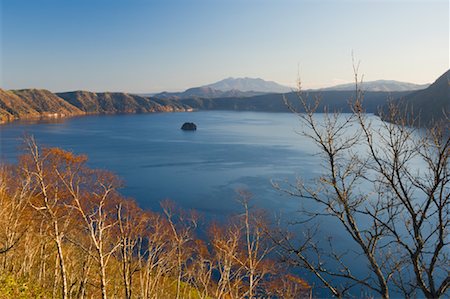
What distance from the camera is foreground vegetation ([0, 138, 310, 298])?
9.27 metres

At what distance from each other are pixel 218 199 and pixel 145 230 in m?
7.72

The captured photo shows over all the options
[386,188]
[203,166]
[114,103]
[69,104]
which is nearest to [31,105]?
[69,104]

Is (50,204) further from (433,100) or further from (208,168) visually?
(433,100)

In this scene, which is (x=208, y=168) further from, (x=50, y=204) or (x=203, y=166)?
(x=50, y=204)

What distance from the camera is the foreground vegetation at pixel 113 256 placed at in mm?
9273

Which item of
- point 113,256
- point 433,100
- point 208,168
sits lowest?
point 113,256

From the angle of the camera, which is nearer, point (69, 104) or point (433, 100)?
point (433, 100)

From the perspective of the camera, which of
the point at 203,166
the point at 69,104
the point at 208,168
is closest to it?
the point at 208,168

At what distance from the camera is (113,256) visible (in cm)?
1639

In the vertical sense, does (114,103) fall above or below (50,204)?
above

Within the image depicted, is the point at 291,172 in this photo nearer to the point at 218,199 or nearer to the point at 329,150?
the point at 218,199

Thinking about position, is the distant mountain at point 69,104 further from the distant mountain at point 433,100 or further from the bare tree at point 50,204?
the distant mountain at point 433,100

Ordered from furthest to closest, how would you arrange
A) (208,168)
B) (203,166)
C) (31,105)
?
(31,105) → (203,166) → (208,168)

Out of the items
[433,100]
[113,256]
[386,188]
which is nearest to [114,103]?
[433,100]
